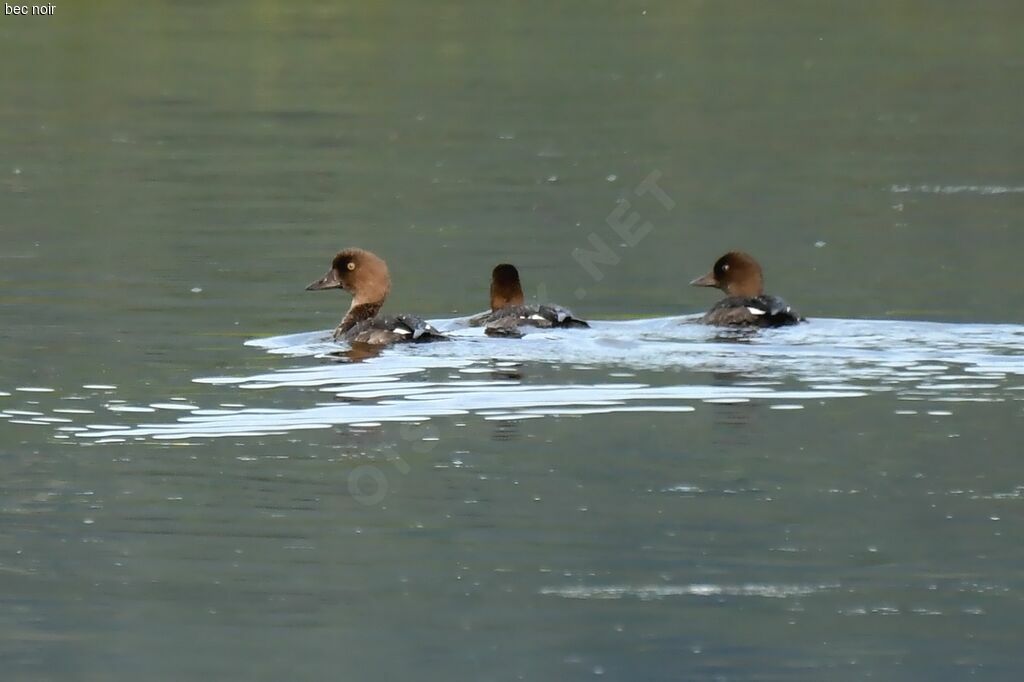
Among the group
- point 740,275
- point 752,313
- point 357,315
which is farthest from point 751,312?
point 357,315

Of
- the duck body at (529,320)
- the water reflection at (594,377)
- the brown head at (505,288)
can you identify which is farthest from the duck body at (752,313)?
the brown head at (505,288)

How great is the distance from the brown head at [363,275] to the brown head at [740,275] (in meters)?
2.67

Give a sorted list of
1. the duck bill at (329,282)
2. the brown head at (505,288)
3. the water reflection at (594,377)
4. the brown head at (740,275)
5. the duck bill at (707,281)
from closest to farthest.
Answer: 1. the water reflection at (594,377)
2. the brown head at (505,288)
3. the duck bill at (329,282)
4. the brown head at (740,275)
5. the duck bill at (707,281)

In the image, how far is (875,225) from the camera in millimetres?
19656

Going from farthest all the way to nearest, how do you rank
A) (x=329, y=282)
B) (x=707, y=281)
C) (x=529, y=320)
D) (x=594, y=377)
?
(x=707, y=281) → (x=329, y=282) → (x=529, y=320) → (x=594, y=377)

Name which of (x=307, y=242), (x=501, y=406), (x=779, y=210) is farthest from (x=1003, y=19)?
(x=501, y=406)

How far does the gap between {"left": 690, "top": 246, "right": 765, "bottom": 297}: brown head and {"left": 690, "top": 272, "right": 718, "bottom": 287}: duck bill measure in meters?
0.09

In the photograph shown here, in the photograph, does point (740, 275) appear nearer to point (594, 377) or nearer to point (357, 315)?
point (357, 315)

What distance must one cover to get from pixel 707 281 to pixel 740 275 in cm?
41

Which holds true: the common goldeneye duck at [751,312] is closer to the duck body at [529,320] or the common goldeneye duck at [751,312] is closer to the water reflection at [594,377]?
the water reflection at [594,377]

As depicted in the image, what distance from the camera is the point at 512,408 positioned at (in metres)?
11.5

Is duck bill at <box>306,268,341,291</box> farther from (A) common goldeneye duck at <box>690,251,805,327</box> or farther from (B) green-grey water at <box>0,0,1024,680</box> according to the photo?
(A) common goldeneye duck at <box>690,251,805,327</box>

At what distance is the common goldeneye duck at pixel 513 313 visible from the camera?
1405cm

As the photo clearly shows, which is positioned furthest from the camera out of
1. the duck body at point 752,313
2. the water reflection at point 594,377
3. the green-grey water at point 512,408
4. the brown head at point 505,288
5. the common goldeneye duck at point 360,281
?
the common goldeneye duck at point 360,281
